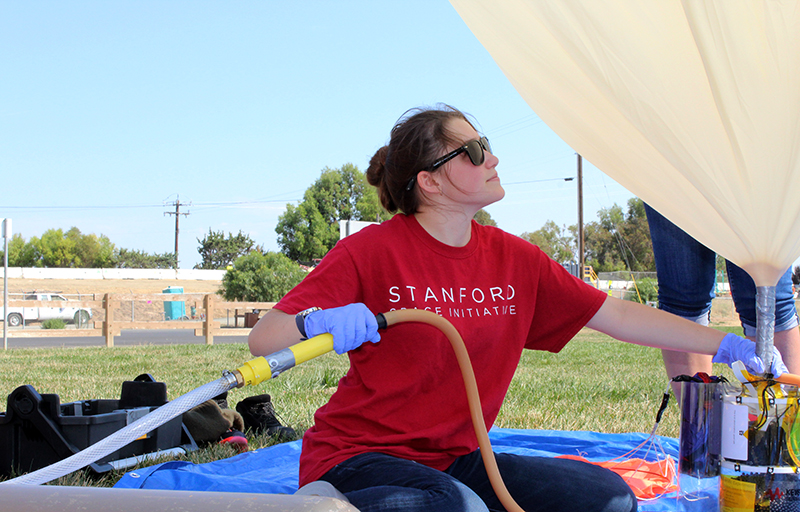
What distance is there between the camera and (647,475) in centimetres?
277

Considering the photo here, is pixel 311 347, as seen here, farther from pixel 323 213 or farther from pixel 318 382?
pixel 323 213

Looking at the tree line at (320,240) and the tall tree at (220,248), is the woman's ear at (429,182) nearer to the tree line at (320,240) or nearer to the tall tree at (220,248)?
the tree line at (320,240)

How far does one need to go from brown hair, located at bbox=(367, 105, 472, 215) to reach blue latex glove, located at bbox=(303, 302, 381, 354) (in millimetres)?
724

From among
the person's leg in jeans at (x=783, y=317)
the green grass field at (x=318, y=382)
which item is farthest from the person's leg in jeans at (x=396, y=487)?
the green grass field at (x=318, y=382)

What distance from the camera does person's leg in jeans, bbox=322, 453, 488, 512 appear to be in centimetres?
154

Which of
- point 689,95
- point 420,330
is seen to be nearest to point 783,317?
point 689,95

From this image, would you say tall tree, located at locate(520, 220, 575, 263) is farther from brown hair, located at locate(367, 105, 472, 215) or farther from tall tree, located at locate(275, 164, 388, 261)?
brown hair, located at locate(367, 105, 472, 215)

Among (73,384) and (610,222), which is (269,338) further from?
(610,222)

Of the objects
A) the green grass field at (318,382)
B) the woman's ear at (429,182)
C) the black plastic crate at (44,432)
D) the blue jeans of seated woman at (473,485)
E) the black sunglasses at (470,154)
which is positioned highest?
the black sunglasses at (470,154)

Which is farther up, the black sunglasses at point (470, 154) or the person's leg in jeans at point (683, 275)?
the black sunglasses at point (470, 154)

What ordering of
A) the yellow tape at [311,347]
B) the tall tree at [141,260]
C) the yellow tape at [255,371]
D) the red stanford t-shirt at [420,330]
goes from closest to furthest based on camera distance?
1. the yellow tape at [255,371]
2. the yellow tape at [311,347]
3. the red stanford t-shirt at [420,330]
4. the tall tree at [141,260]

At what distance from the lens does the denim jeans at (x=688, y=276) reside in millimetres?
2633

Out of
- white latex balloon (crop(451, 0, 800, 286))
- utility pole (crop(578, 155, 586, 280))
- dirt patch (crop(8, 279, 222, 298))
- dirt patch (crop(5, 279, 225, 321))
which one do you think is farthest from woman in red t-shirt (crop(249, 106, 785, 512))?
dirt patch (crop(8, 279, 222, 298))

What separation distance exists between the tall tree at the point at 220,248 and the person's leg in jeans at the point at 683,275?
2524 inches
